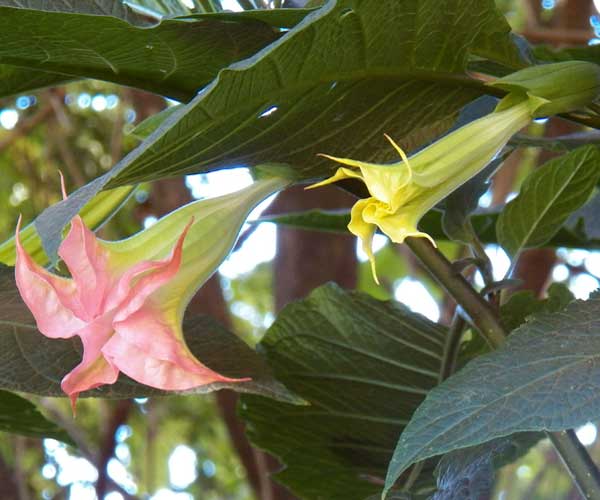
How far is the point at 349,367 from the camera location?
0.55 meters

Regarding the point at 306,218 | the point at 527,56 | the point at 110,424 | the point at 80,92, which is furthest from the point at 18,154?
the point at 527,56

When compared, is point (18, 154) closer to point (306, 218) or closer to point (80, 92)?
point (80, 92)

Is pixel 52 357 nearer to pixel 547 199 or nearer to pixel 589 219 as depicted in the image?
pixel 547 199

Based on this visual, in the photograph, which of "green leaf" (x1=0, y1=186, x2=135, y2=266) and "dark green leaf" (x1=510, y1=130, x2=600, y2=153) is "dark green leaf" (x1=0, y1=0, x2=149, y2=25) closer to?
"green leaf" (x1=0, y1=186, x2=135, y2=266)

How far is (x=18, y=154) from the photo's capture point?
5.92 feet

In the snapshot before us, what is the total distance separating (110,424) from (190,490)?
0.74 meters

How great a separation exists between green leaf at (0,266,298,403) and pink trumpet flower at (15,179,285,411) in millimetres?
88

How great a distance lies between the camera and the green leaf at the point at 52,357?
1.34 feet

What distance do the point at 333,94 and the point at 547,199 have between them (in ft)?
0.59

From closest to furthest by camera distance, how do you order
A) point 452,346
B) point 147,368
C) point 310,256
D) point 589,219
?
1. point 147,368
2. point 452,346
3. point 589,219
4. point 310,256

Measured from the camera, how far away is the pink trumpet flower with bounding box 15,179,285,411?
0.30 meters

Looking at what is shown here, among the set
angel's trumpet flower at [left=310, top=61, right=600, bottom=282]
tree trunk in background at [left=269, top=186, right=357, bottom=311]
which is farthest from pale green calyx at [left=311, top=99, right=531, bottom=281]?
tree trunk in background at [left=269, top=186, right=357, bottom=311]

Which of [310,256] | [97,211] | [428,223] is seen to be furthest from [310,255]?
[97,211]

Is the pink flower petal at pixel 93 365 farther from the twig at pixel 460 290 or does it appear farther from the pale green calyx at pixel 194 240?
the twig at pixel 460 290
